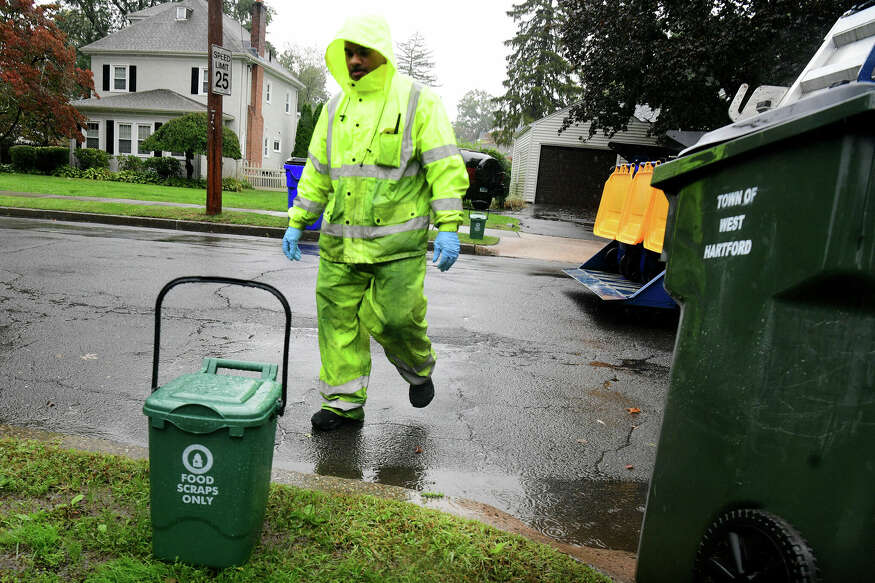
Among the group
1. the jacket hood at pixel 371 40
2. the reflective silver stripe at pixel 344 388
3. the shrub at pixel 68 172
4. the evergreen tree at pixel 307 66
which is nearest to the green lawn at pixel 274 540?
the reflective silver stripe at pixel 344 388

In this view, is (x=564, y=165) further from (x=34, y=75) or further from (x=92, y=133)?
(x=92, y=133)

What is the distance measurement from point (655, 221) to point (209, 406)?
5231 mm

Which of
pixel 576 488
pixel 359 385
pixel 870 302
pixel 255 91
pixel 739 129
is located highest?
pixel 255 91

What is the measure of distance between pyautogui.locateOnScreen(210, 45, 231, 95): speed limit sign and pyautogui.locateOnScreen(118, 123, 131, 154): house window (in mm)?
21260

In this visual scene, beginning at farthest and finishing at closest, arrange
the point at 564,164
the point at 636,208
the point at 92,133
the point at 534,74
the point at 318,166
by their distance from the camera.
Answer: the point at 534,74, the point at 92,133, the point at 564,164, the point at 636,208, the point at 318,166

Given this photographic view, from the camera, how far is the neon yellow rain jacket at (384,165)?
119 inches

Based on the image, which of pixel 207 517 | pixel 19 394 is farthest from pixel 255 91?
pixel 207 517

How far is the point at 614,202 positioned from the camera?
7727 millimetres

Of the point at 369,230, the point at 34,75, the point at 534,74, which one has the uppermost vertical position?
the point at 534,74

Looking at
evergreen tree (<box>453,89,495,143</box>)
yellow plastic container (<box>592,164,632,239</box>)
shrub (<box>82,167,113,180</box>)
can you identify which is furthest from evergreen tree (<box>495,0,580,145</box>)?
evergreen tree (<box>453,89,495,143</box>)

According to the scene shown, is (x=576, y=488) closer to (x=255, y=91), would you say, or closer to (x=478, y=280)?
(x=478, y=280)

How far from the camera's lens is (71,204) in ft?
41.6

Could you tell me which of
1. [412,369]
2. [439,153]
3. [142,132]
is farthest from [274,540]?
[142,132]

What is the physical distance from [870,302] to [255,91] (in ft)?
110
